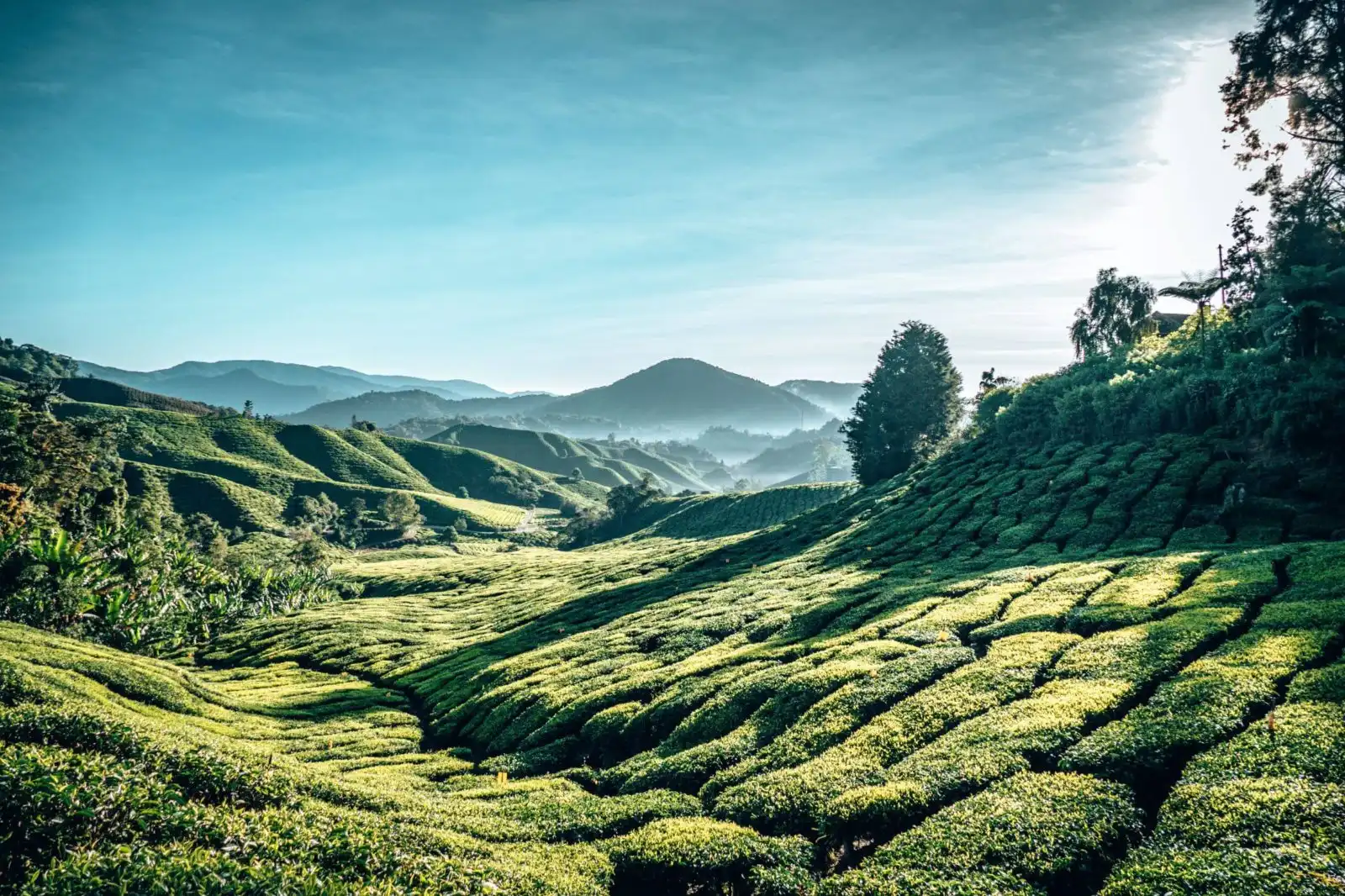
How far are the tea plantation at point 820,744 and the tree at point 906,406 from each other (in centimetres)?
5122

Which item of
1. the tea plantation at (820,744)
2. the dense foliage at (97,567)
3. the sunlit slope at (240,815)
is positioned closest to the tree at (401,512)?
the dense foliage at (97,567)

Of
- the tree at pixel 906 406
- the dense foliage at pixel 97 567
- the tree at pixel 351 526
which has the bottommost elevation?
the tree at pixel 351 526

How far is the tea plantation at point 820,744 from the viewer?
41.7ft

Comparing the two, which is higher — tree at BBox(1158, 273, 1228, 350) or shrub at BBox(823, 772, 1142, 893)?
tree at BBox(1158, 273, 1228, 350)

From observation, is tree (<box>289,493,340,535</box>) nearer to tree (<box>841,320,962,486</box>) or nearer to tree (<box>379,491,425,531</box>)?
tree (<box>379,491,425,531</box>)

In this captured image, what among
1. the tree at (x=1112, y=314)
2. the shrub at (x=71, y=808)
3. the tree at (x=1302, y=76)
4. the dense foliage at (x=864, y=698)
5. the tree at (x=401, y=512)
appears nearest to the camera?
the shrub at (x=71, y=808)

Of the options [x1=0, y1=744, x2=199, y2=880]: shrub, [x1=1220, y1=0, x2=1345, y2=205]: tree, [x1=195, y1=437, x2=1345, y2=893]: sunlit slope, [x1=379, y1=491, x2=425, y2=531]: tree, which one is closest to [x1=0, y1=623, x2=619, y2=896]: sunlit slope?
[x1=0, y1=744, x2=199, y2=880]: shrub

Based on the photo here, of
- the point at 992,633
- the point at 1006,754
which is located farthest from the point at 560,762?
the point at 992,633

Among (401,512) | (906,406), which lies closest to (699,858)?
(906,406)

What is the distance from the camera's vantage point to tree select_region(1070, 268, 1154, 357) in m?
87.5

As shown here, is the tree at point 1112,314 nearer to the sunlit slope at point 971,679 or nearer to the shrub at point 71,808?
the sunlit slope at point 971,679

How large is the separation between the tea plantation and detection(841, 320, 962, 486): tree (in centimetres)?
5122

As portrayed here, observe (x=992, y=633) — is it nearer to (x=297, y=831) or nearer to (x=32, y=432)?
(x=297, y=831)

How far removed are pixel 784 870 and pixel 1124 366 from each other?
68041 mm
